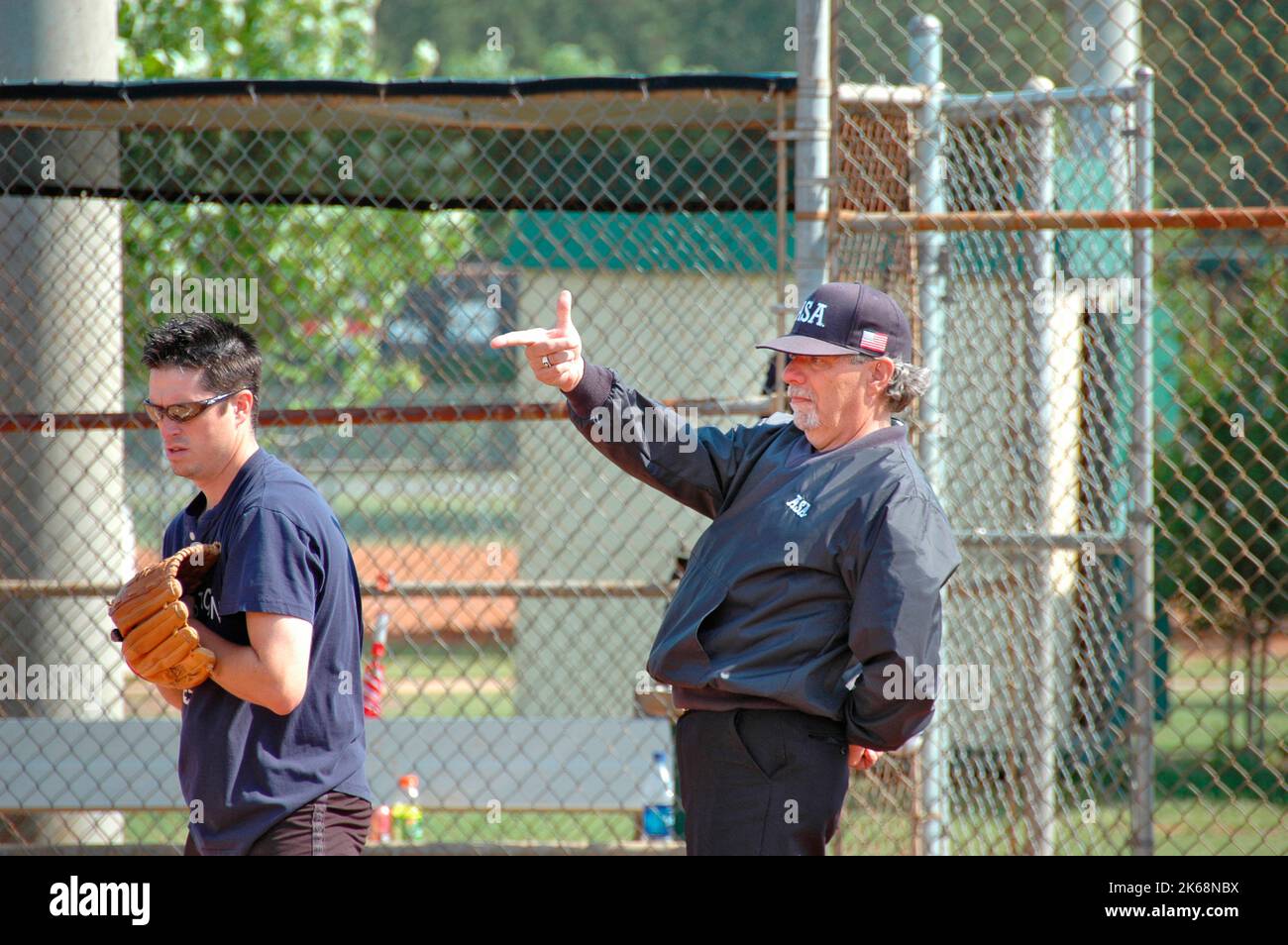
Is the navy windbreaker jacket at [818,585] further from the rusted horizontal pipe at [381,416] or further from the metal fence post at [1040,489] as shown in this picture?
the metal fence post at [1040,489]

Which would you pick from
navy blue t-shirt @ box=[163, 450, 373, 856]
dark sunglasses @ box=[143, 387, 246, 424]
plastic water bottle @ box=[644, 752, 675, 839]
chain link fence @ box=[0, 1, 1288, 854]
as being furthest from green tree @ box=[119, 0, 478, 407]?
navy blue t-shirt @ box=[163, 450, 373, 856]

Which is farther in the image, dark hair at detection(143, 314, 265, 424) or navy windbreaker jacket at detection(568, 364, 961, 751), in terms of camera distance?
dark hair at detection(143, 314, 265, 424)

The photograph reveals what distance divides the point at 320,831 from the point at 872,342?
1.60 meters

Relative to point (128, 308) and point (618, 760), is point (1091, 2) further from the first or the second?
point (128, 308)

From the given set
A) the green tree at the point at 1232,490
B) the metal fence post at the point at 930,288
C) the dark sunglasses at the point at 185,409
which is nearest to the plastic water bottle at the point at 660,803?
the metal fence post at the point at 930,288

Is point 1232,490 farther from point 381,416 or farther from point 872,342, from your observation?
point 872,342

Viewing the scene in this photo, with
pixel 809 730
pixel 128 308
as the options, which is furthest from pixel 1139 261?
pixel 128 308

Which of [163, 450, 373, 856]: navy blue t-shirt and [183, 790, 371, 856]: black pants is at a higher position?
[163, 450, 373, 856]: navy blue t-shirt

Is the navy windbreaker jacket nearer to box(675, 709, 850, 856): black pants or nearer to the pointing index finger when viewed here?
box(675, 709, 850, 856): black pants

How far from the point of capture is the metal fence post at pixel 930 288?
441 cm

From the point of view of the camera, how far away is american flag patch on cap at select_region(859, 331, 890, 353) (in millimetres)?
3014

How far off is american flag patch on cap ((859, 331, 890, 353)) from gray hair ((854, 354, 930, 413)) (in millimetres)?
21

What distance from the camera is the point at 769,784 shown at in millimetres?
2883

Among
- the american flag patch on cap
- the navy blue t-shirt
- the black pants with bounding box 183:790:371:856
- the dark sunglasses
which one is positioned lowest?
the black pants with bounding box 183:790:371:856
